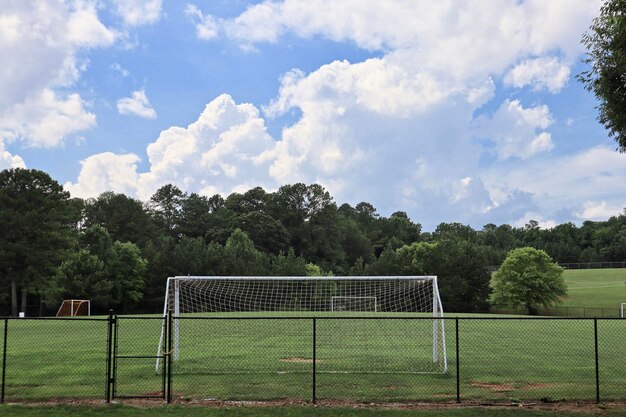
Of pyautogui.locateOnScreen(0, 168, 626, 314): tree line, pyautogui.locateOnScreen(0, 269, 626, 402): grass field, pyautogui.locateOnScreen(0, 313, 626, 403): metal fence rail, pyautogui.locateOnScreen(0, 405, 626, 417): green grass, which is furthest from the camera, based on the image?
pyautogui.locateOnScreen(0, 168, 626, 314): tree line

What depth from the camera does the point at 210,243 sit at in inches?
3206

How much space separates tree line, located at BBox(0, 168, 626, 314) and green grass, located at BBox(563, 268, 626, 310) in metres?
12.3

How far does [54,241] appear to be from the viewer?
61.4m

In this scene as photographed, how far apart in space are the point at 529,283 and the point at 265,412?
63.3m

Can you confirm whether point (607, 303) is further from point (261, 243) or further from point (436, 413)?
point (436, 413)

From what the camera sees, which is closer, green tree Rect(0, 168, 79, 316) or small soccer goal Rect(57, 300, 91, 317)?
small soccer goal Rect(57, 300, 91, 317)

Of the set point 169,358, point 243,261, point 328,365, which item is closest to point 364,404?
point 169,358

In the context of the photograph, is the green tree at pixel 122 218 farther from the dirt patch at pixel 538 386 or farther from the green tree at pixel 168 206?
the dirt patch at pixel 538 386

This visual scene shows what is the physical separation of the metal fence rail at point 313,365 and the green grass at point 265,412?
732mm

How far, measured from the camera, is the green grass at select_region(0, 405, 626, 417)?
10.0 meters

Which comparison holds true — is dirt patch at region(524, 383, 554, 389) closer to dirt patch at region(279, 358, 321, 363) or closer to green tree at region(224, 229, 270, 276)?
dirt patch at region(279, 358, 321, 363)

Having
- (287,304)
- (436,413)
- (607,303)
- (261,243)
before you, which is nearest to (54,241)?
(287,304)

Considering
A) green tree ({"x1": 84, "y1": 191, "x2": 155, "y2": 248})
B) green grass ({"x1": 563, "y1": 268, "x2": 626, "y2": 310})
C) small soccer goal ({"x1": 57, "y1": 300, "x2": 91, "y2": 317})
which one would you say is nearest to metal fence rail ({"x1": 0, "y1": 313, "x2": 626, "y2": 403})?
small soccer goal ({"x1": 57, "y1": 300, "x2": 91, "y2": 317})

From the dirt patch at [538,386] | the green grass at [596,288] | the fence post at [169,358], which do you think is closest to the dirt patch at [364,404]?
the fence post at [169,358]
